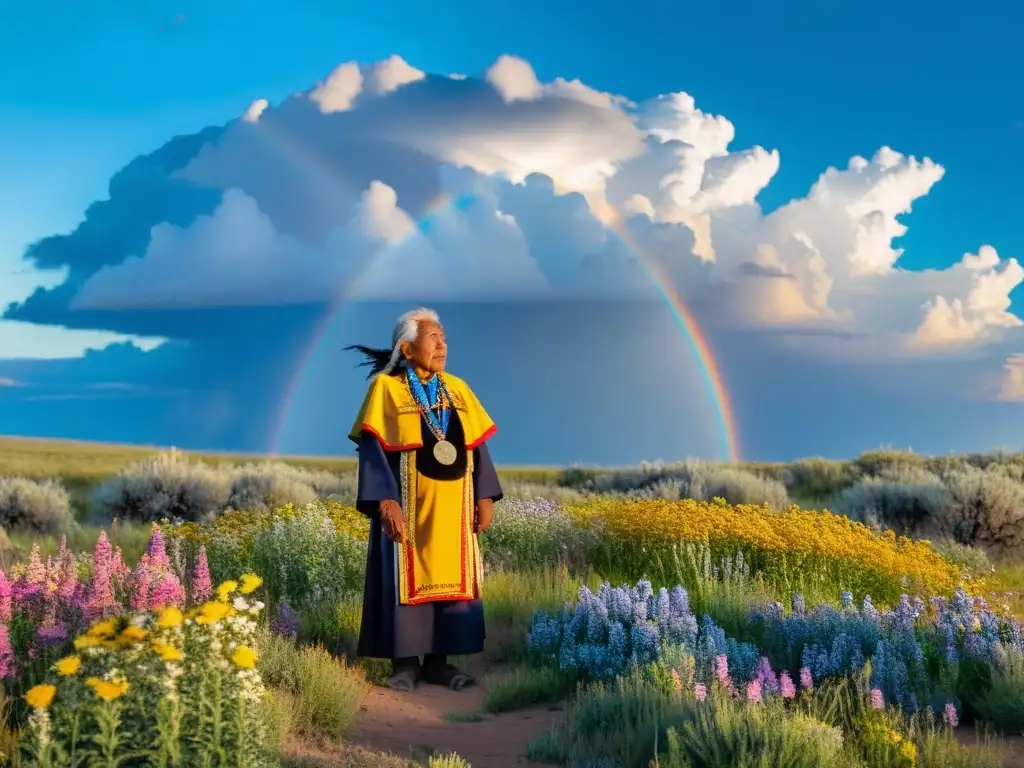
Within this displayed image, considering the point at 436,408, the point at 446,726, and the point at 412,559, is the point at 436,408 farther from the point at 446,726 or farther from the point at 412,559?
the point at 446,726

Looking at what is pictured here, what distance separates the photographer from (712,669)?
6.61 m

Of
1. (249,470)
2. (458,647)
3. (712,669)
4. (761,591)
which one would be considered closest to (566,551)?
(761,591)

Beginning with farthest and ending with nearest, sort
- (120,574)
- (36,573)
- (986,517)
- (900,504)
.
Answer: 1. (900,504)
2. (986,517)
3. (120,574)
4. (36,573)

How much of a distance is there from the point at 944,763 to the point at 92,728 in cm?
426

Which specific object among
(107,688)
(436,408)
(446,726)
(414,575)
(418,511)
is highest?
(436,408)

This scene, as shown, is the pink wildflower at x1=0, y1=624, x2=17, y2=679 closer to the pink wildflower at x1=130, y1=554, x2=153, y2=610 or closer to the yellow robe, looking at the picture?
the pink wildflower at x1=130, y1=554, x2=153, y2=610

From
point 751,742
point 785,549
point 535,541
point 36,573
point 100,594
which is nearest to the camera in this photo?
point 751,742

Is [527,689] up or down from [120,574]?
down

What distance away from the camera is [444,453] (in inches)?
299

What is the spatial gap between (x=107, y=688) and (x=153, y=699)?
0.32 m

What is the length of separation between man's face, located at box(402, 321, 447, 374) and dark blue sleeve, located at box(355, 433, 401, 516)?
0.66m

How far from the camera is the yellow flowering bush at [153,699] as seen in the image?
450 centimetres

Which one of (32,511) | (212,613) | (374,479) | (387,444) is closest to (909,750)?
(212,613)

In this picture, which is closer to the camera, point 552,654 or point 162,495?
point 552,654
